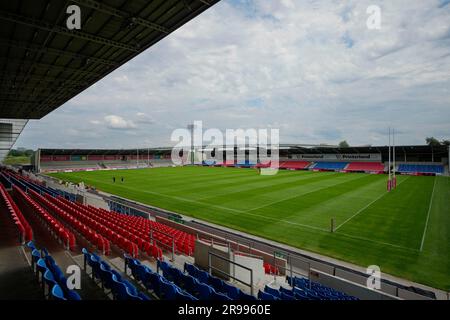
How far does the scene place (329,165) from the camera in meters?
62.7

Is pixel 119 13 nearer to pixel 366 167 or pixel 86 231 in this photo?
pixel 86 231

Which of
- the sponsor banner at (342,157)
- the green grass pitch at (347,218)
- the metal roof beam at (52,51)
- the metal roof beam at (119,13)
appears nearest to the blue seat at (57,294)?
the metal roof beam at (119,13)

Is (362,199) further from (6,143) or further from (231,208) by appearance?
(6,143)

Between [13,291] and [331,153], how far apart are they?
6825 centimetres

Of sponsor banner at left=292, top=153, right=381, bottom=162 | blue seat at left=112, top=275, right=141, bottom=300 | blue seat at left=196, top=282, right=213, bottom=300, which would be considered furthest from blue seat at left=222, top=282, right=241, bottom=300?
sponsor banner at left=292, top=153, right=381, bottom=162

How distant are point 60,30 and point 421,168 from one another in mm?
61216

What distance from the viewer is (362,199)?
84.4 ft

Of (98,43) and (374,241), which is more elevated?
(98,43)

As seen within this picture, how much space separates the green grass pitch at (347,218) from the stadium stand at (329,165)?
28182 mm

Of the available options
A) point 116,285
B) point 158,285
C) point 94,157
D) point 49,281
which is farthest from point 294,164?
point 49,281

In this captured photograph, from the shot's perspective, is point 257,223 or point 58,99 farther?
point 58,99

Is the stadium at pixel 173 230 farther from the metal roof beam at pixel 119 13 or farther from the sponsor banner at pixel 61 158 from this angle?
the sponsor banner at pixel 61 158

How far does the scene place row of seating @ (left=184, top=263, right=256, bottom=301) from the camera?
16.9ft

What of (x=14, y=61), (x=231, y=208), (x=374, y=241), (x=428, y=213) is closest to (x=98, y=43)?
(x=14, y=61)
